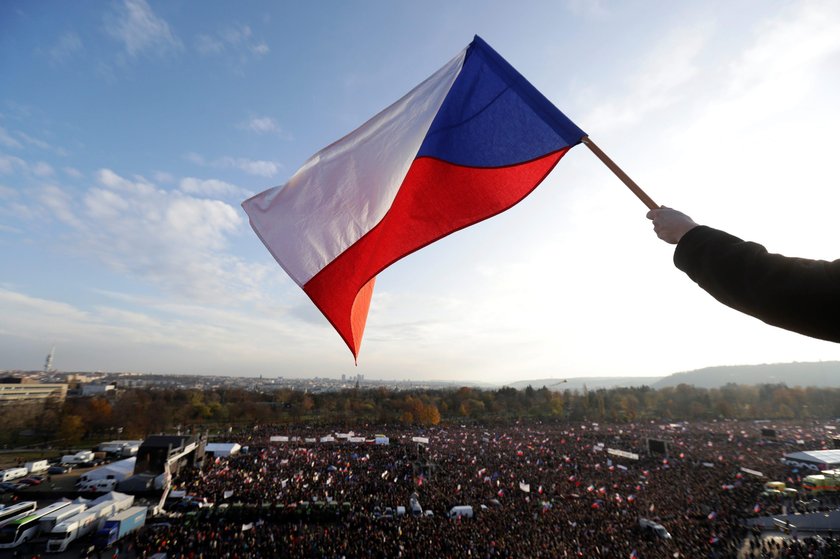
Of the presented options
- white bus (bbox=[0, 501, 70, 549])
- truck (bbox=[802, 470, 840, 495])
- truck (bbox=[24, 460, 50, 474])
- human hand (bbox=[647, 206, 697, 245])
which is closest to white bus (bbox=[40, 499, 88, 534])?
white bus (bbox=[0, 501, 70, 549])

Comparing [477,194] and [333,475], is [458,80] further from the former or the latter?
[333,475]

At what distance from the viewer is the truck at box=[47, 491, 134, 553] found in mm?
13875

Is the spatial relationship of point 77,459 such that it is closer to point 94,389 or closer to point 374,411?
point 374,411

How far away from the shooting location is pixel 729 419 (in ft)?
199

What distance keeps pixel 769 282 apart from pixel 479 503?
19.7 m

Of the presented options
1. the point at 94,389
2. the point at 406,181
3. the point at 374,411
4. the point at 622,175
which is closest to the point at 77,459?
the point at 406,181

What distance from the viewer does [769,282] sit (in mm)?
1214

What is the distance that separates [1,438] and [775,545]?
54277 mm

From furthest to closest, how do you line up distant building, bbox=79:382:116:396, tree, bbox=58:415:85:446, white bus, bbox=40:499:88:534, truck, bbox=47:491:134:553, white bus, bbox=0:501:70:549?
1. distant building, bbox=79:382:116:396
2. tree, bbox=58:415:85:446
3. white bus, bbox=40:499:88:534
4. white bus, bbox=0:501:70:549
5. truck, bbox=47:491:134:553

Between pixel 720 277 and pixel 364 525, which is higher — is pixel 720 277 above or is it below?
above

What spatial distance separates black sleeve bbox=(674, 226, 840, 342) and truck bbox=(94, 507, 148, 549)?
1908 centimetres

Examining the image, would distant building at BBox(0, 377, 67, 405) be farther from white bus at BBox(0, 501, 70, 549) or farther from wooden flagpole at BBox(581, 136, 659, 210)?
wooden flagpole at BBox(581, 136, 659, 210)

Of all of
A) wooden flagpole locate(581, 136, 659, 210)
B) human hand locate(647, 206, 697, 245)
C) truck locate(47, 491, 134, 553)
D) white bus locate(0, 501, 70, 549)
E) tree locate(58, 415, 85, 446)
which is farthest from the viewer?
tree locate(58, 415, 85, 446)

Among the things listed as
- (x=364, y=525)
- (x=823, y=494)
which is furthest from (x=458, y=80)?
(x=823, y=494)
